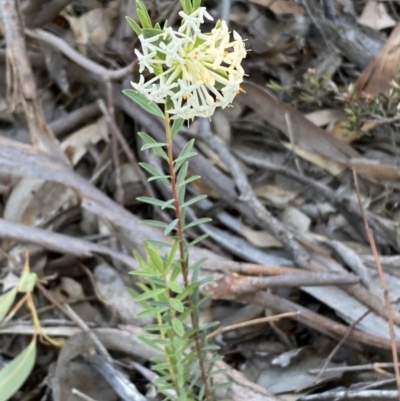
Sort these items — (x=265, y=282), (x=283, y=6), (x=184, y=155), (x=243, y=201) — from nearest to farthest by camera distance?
(x=184, y=155) → (x=265, y=282) → (x=243, y=201) → (x=283, y=6)

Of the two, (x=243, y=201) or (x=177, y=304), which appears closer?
(x=177, y=304)

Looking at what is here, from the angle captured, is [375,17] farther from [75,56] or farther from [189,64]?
[189,64]

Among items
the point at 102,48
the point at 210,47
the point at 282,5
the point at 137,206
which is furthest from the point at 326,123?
the point at 210,47

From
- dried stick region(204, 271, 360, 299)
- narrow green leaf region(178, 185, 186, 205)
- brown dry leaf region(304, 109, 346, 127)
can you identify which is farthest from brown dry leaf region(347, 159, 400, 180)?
narrow green leaf region(178, 185, 186, 205)

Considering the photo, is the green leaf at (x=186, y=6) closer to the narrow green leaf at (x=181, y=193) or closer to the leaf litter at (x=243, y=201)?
the narrow green leaf at (x=181, y=193)

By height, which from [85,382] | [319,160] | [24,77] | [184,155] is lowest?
[85,382]

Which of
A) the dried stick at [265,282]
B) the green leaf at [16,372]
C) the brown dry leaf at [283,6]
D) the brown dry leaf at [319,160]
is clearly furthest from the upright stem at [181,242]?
the brown dry leaf at [283,6]

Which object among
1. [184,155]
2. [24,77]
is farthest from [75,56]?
[184,155]
